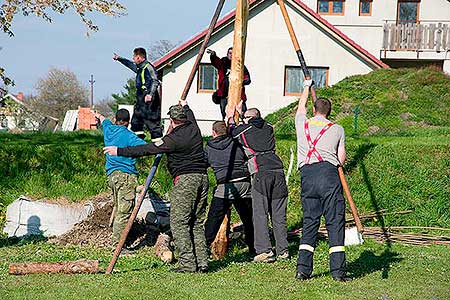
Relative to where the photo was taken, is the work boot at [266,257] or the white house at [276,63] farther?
the white house at [276,63]

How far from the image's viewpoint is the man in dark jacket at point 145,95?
44.6 ft

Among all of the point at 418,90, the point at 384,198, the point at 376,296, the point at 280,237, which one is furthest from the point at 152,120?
the point at 418,90

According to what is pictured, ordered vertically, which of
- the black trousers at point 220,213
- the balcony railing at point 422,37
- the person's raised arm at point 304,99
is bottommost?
the black trousers at point 220,213

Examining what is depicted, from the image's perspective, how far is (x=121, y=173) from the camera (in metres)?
12.4

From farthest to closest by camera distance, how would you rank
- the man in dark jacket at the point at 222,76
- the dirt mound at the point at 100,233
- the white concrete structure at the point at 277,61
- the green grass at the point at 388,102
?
the white concrete structure at the point at 277,61, the green grass at the point at 388,102, the man in dark jacket at the point at 222,76, the dirt mound at the point at 100,233

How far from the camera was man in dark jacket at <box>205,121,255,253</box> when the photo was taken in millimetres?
11859

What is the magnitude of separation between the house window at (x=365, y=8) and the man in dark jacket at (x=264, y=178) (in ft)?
88.3

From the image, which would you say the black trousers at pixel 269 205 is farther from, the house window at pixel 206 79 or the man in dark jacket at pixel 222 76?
the house window at pixel 206 79

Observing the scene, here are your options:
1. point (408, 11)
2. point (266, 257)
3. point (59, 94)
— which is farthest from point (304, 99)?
point (59, 94)

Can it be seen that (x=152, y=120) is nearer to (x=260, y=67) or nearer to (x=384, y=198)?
(x=384, y=198)

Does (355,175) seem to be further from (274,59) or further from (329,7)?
(329,7)

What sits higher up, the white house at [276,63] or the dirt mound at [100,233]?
the white house at [276,63]

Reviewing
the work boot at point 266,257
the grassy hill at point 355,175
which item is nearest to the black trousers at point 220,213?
the work boot at point 266,257

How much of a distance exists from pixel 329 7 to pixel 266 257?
2806cm
